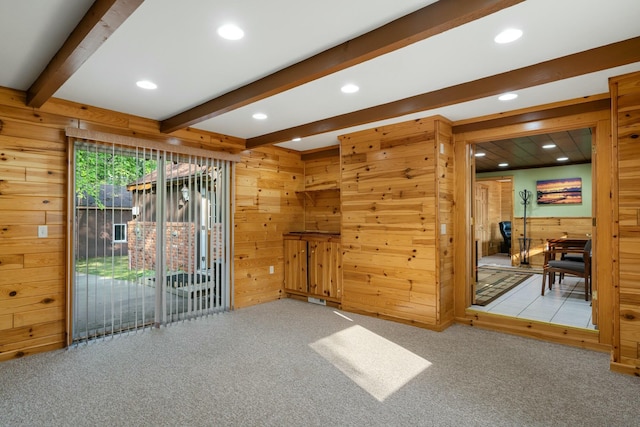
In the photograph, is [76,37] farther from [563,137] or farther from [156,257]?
[563,137]

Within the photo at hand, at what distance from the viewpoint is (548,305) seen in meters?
4.50

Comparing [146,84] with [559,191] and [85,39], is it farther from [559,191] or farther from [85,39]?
[559,191]

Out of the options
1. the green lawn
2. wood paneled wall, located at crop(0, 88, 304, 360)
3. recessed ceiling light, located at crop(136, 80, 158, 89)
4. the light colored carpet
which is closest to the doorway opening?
the light colored carpet

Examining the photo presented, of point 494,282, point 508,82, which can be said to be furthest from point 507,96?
point 494,282

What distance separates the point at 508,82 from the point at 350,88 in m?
1.26

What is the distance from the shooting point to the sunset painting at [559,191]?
739 cm

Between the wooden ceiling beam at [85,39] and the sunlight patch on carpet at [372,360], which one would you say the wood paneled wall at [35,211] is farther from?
the sunlight patch on carpet at [372,360]

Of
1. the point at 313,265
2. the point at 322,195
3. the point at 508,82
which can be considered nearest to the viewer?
the point at 508,82

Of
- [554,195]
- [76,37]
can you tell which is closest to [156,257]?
[76,37]

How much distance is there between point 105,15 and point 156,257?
9.00ft

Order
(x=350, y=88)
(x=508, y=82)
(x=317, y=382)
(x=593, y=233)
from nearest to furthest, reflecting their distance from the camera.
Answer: (x=317, y=382) < (x=508, y=82) < (x=350, y=88) < (x=593, y=233)

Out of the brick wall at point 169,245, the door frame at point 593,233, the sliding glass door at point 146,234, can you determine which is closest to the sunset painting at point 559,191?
the door frame at point 593,233

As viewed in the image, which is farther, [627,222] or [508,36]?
[627,222]

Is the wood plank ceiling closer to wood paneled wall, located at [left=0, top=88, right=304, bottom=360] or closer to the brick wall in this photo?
the brick wall
